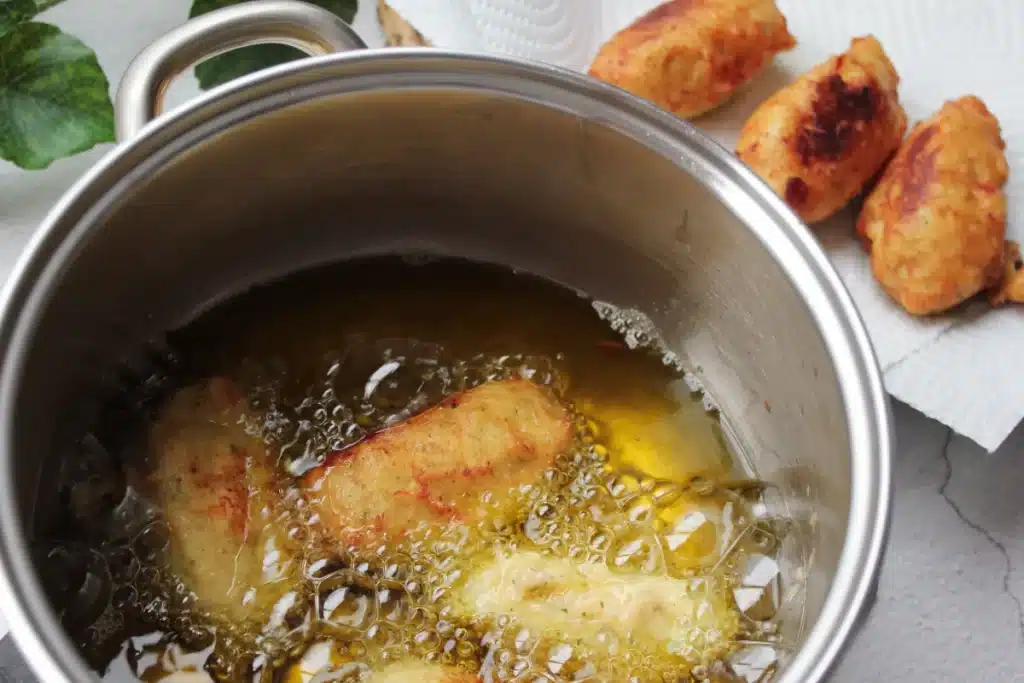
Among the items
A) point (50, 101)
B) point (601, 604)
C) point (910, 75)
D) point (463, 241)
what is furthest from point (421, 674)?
point (910, 75)

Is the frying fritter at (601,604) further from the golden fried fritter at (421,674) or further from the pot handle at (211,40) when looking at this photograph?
the pot handle at (211,40)

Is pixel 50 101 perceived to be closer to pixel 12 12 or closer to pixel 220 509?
pixel 12 12

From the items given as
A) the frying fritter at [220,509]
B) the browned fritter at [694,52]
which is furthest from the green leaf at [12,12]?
the browned fritter at [694,52]

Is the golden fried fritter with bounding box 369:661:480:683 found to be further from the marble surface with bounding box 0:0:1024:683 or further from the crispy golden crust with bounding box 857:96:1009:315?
the crispy golden crust with bounding box 857:96:1009:315

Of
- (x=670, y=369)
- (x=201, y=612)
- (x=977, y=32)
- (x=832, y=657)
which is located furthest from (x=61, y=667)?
(x=977, y=32)

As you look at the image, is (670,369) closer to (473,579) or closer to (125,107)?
(473,579)

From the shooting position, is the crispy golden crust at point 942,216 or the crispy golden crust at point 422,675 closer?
the crispy golden crust at point 422,675
